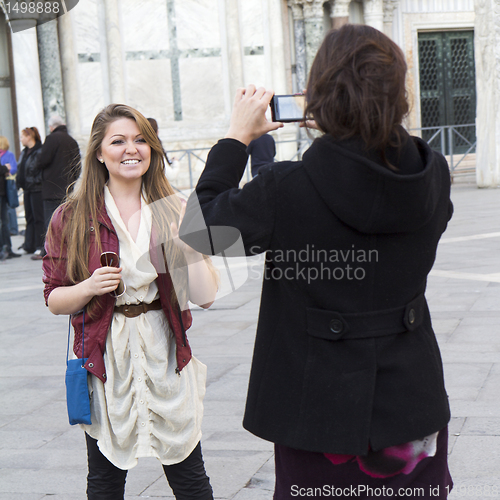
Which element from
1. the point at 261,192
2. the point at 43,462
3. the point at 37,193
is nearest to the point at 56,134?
the point at 37,193

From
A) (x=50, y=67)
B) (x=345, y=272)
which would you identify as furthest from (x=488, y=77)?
(x=345, y=272)

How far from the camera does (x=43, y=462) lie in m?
3.49

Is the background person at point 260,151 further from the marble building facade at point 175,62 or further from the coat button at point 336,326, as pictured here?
the coat button at point 336,326

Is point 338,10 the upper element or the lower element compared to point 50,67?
upper

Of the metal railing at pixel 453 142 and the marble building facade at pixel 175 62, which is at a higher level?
the marble building facade at pixel 175 62

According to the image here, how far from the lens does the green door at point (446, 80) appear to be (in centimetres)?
1745

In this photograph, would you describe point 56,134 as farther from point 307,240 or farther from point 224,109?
point 307,240

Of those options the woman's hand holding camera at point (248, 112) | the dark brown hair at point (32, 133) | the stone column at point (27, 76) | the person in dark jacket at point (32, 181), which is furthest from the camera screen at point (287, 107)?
the stone column at point (27, 76)

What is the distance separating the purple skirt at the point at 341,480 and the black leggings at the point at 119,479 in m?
0.63

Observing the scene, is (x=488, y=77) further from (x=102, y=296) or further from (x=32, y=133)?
(x=102, y=296)

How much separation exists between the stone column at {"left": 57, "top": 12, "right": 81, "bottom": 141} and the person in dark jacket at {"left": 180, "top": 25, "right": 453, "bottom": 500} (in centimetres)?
1254

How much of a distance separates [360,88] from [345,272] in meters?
0.39

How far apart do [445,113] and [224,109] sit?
5643 millimetres

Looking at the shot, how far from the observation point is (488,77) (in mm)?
13180
